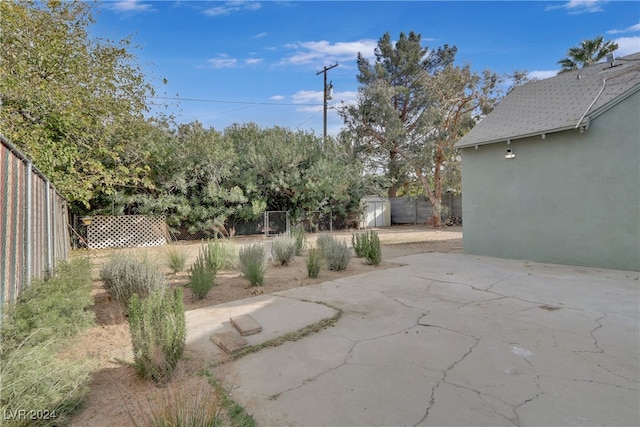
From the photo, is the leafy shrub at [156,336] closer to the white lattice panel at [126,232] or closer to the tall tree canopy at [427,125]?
the white lattice panel at [126,232]

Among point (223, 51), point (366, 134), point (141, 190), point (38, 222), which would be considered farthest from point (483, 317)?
point (366, 134)

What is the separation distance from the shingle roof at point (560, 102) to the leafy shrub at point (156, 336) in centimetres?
789

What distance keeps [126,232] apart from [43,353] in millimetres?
11300

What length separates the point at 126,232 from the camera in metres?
11.9

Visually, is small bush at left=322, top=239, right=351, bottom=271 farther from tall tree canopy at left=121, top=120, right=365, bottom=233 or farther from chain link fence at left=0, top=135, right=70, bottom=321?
tall tree canopy at left=121, top=120, right=365, bottom=233

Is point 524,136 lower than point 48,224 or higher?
higher

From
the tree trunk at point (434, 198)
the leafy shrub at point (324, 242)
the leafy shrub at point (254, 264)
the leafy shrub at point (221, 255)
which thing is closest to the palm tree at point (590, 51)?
the tree trunk at point (434, 198)

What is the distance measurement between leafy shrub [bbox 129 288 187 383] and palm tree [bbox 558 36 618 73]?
19806mm

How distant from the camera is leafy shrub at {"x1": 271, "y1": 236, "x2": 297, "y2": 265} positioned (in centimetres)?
699

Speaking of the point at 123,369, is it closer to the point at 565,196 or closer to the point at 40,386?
the point at 40,386

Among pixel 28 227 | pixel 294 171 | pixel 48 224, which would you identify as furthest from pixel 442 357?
pixel 294 171

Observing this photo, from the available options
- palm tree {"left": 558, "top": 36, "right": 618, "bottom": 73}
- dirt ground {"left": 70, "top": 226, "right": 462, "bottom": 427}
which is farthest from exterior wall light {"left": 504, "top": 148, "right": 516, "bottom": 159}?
palm tree {"left": 558, "top": 36, "right": 618, "bottom": 73}

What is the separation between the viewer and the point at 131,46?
780cm

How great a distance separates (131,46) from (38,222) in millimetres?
5857
